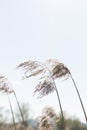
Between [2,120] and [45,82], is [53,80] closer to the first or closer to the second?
[45,82]

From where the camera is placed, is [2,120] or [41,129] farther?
[2,120]

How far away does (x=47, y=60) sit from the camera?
1375 centimetres

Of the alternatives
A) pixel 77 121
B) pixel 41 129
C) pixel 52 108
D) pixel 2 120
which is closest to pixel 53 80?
pixel 41 129

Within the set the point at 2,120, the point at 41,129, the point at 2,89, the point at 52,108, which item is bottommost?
the point at 41,129

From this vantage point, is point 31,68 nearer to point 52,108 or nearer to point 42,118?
point 42,118

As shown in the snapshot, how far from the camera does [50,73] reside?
46.3 ft

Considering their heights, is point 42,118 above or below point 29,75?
below

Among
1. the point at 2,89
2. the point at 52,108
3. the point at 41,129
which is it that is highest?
the point at 2,89

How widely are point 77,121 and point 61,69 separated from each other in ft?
213

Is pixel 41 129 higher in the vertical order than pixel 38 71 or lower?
lower

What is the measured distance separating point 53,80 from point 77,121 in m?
64.2

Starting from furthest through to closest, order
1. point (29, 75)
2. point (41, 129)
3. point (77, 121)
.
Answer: point (77, 121), point (41, 129), point (29, 75)

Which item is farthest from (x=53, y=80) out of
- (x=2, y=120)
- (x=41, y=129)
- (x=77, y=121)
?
(x=77, y=121)

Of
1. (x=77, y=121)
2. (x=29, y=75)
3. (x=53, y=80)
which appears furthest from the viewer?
(x=77, y=121)
